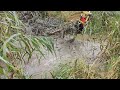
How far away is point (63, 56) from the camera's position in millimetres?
2926

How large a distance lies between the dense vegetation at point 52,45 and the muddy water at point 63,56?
0.28ft

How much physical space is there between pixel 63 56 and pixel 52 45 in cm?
81

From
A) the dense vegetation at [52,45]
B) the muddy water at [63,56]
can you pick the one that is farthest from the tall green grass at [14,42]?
the muddy water at [63,56]

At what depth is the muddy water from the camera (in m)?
2.64

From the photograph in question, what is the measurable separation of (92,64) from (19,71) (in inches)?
32.9

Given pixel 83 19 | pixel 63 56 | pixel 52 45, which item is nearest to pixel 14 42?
pixel 52 45

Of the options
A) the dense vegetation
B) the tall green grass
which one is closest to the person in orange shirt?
the dense vegetation

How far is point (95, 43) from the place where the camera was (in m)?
3.10

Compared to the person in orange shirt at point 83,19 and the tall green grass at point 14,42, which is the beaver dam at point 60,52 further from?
the tall green grass at point 14,42

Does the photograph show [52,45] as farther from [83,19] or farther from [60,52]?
[83,19]

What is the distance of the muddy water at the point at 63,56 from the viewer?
2.64m
